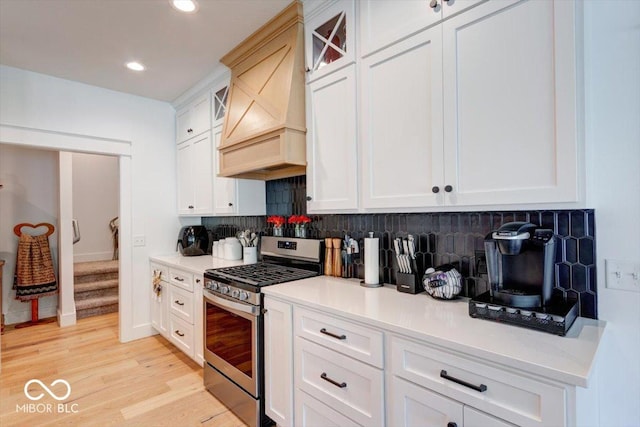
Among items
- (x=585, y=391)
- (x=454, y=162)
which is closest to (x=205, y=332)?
(x=454, y=162)

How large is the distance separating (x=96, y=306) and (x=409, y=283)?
4441mm

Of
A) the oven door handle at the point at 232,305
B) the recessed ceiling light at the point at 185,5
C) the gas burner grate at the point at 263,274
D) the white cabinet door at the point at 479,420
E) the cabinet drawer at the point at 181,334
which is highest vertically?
the recessed ceiling light at the point at 185,5

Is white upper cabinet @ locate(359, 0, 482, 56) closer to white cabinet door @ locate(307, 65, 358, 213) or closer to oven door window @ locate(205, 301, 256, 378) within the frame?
white cabinet door @ locate(307, 65, 358, 213)

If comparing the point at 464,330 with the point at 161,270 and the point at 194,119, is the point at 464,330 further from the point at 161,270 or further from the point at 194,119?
the point at 194,119

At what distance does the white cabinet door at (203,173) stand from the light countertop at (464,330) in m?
1.69

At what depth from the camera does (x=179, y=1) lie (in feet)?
6.33

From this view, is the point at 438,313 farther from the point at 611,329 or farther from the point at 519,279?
the point at 611,329

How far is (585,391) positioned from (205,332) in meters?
2.22

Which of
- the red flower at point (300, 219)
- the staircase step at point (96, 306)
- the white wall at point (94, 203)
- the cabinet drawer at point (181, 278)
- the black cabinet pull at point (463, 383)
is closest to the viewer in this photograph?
the black cabinet pull at point (463, 383)

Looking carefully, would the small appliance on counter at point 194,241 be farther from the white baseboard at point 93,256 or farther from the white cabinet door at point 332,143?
the white baseboard at point 93,256

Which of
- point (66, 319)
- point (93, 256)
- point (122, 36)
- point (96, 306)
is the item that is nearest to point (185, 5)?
point (122, 36)

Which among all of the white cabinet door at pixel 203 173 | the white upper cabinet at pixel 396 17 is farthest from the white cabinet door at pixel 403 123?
the white cabinet door at pixel 203 173

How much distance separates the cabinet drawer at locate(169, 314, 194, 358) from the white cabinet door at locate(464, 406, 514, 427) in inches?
90.0

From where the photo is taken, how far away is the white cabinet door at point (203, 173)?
311 centimetres
